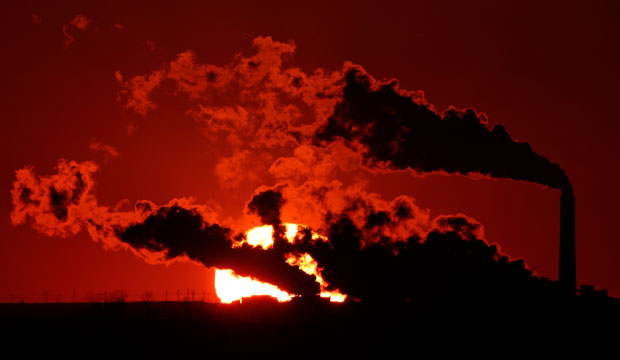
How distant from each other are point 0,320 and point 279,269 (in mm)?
29855

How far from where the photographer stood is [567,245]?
6206 centimetres

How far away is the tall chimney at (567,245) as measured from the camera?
200 ft

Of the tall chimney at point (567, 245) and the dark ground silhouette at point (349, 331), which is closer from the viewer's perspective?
the dark ground silhouette at point (349, 331)

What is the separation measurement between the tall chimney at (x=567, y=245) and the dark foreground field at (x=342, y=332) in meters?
1.96

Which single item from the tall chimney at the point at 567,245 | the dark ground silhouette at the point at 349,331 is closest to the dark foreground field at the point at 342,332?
the dark ground silhouette at the point at 349,331

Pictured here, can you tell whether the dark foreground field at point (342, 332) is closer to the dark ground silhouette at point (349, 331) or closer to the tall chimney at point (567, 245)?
the dark ground silhouette at point (349, 331)

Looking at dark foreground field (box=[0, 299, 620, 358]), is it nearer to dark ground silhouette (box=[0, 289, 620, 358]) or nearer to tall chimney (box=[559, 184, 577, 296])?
dark ground silhouette (box=[0, 289, 620, 358])

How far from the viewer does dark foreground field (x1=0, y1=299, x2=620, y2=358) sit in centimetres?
5916

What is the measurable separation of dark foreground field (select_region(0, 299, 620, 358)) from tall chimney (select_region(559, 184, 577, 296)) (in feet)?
6.42

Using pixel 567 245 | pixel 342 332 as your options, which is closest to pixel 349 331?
pixel 342 332

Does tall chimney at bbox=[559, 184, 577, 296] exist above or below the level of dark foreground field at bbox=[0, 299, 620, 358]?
above

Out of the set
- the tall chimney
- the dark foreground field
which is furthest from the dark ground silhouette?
the tall chimney

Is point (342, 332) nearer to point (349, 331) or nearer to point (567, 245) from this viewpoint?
point (349, 331)

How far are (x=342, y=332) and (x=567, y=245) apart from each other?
665 inches
